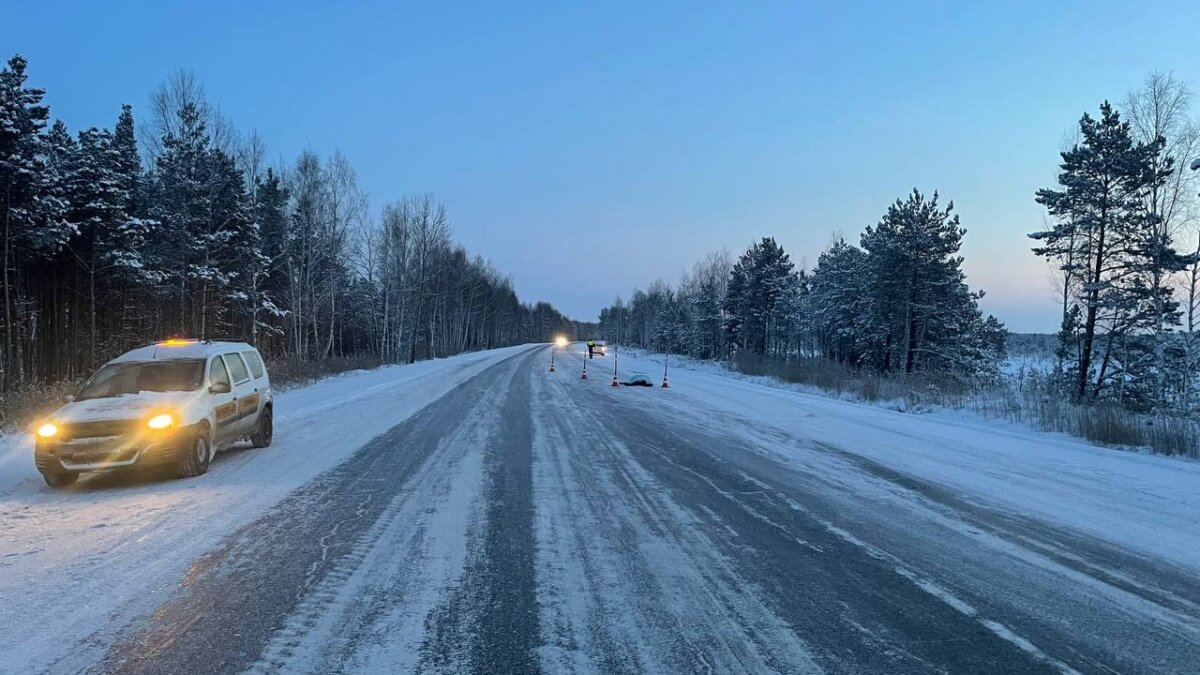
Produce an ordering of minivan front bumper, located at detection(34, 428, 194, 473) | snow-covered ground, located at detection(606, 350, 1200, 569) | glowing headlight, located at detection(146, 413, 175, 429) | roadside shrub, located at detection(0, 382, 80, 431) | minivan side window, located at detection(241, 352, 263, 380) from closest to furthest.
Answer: snow-covered ground, located at detection(606, 350, 1200, 569)
minivan front bumper, located at detection(34, 428, 194, 473)
glowing headlight, located at detection(146, 413, 175, 429)
minivan side window, located at detection(241, 352, 263, 380)
roadside shrub, located at detection(0, 382, 80, 431)

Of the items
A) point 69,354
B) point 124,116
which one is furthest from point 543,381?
point 124,116

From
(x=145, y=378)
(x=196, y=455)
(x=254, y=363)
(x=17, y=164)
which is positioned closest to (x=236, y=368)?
(x=254, y=363)

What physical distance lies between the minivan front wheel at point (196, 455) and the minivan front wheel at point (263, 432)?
5.81 ft

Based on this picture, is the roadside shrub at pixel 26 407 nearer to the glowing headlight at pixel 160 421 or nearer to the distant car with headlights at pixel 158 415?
the distant car with headlights at pixel 158 415

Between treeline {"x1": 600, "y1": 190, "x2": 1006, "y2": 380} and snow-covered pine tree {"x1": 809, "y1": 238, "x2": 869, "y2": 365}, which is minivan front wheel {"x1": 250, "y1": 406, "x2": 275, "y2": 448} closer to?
treeline {"x1": 600, "y1": 190, "x2": 1006, "y2": 380}

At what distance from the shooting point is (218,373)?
373 inches

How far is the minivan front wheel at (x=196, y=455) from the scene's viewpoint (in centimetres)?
797

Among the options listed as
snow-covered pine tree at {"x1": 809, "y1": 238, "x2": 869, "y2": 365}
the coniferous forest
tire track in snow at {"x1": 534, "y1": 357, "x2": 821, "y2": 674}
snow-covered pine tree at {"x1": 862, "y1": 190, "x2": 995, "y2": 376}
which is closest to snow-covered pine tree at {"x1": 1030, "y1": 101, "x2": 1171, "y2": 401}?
the coniferous forest

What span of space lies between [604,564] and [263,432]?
799 centimetres

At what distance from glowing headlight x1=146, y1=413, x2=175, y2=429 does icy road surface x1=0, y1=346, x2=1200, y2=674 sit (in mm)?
713

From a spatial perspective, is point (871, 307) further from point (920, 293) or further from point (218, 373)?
point (218, 373)

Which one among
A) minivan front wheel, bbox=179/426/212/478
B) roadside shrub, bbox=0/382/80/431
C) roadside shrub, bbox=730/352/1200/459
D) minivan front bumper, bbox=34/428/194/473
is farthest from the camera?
roadside shrub, bbox=0/382/80/431

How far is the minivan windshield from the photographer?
339 inches

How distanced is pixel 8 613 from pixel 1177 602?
7609 millimetres
